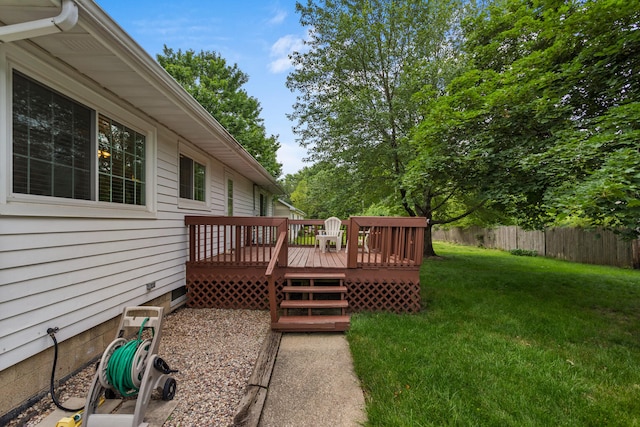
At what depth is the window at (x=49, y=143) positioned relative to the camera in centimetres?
218

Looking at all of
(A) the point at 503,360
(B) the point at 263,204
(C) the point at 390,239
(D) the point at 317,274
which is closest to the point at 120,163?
(D) the point at 317,274

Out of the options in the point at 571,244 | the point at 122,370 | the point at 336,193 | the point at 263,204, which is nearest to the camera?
the point at 122,370

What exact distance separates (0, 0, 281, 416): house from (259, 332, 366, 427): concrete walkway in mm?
1991

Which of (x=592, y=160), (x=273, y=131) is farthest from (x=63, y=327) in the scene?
(x=273, y=131)

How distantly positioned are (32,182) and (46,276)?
2.66 feet

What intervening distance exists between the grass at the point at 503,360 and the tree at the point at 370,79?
5254 millimetres

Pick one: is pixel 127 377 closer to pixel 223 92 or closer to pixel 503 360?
pixel 503 360

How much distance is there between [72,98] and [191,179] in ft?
9.04

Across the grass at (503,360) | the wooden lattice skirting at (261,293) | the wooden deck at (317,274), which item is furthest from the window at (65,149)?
the grass at (503,360)

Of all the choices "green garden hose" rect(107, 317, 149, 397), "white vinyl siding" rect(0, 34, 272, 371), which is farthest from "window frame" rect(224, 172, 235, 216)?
"green garden hose" rect(107, 317, 149, 397)

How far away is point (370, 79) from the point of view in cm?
1080

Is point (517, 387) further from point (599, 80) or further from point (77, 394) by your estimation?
point (599, 80)

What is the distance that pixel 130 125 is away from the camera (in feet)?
11.6

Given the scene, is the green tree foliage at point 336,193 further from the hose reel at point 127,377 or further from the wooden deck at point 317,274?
the hose reel at point 127,377
